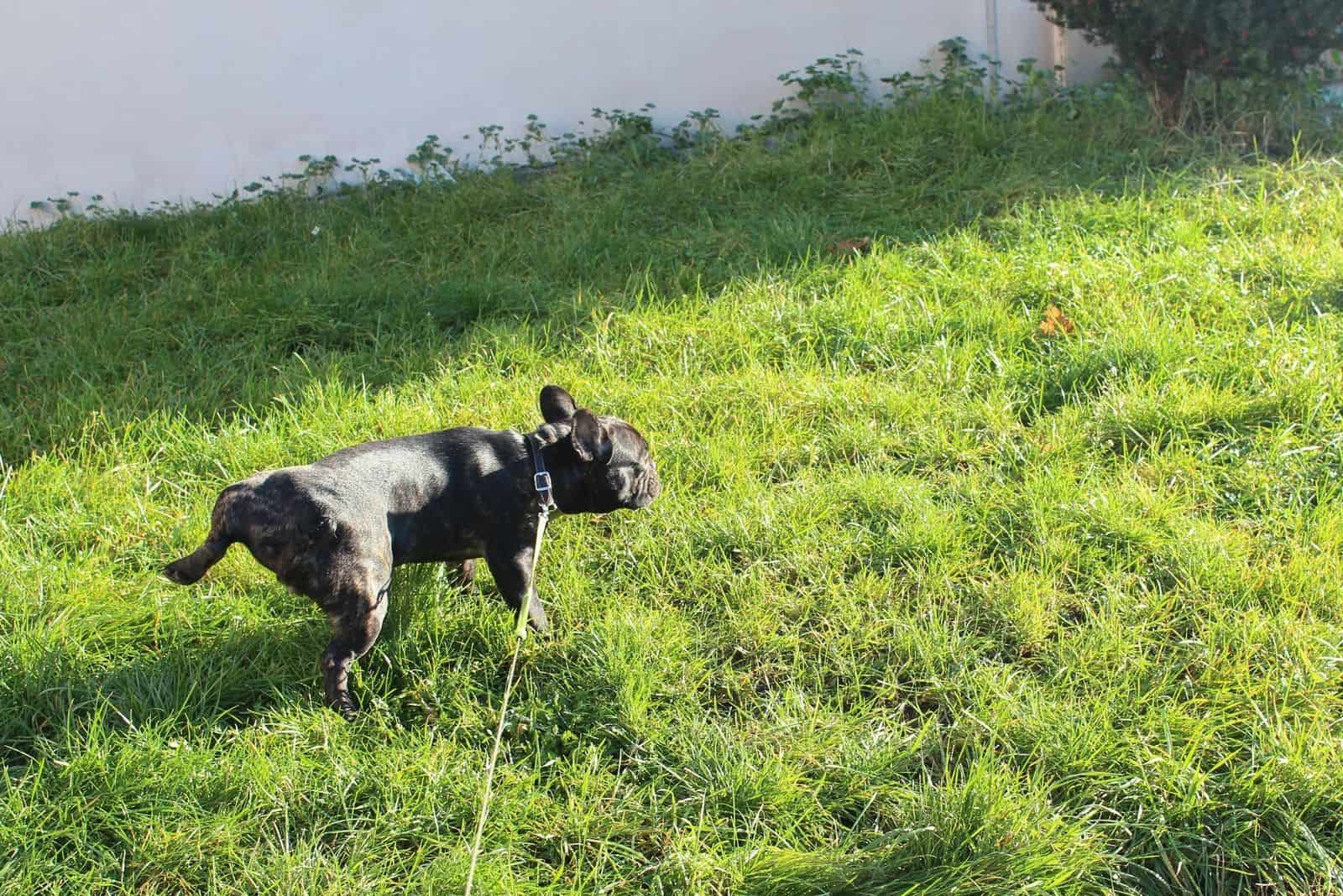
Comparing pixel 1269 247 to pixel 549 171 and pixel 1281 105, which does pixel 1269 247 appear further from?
pixel 549 171

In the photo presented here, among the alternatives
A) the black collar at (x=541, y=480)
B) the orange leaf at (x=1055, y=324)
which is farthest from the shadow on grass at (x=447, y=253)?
the black collar at (x=541, y=480)

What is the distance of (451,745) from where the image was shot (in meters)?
3.75

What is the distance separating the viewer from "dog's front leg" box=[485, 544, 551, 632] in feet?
13.6

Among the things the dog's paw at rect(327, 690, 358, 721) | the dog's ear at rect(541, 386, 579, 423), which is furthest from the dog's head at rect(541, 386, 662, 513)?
the dog's paw at rect(327, 690, 358, 721)

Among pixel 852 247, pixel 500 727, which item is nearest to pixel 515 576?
pixel 500 727

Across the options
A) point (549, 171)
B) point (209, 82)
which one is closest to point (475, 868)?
point (549, 171)

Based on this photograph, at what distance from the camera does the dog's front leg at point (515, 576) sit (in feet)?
13.6

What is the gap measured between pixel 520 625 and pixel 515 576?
0.34m

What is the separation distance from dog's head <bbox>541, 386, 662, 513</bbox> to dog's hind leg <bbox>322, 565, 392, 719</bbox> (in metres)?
0.82

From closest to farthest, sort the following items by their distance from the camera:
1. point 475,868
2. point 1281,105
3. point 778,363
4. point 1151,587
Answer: point 475,868
point 1151,587
point 778,363
point 1281,105

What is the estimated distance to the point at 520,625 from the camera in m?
3.84

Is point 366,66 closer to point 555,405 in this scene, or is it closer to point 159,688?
point 555,405

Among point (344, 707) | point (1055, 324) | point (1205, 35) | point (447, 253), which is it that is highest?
point (1205, 35)

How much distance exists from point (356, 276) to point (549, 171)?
2157mm
